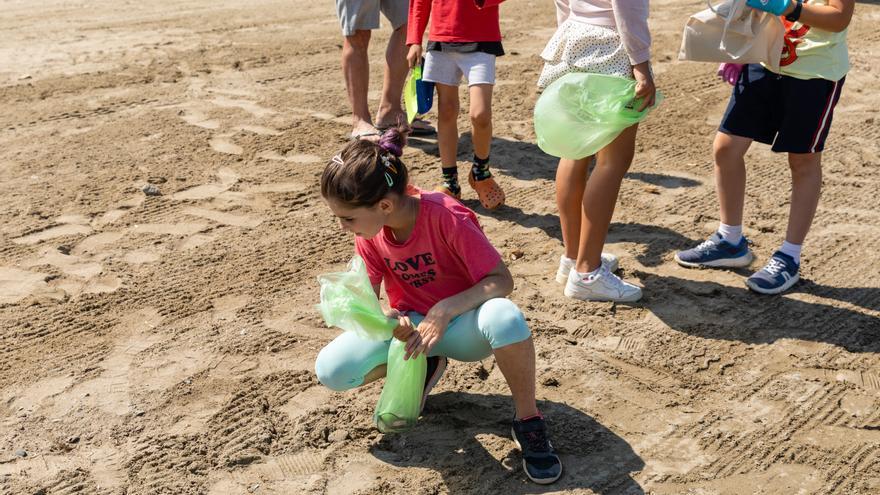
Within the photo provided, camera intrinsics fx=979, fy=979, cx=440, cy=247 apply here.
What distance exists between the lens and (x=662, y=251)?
16.0 feet

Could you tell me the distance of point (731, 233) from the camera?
4.65m

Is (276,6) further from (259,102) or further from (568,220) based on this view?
(568,220)

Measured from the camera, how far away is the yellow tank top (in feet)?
13.5

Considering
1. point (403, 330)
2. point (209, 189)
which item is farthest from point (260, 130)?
point (403, 330)

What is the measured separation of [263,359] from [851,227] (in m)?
3.09

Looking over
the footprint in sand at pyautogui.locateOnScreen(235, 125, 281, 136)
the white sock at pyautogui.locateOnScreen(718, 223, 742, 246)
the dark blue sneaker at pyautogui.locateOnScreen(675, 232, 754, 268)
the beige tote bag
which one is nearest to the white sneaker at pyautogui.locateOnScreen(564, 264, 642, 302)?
the dark blue sneaker at pyautogui.locateOnScreen(675, 232, 754, 268)

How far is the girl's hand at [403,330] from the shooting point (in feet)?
10.4

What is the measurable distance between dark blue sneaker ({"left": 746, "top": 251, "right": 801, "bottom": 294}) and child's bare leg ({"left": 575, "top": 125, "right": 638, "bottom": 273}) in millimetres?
759

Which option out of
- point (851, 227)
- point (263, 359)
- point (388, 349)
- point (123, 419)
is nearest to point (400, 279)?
point (388, 349)

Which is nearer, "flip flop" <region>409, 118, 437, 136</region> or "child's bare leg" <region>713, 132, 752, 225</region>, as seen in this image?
"child's bare leg" <region>713, 132, 752, 225</region>

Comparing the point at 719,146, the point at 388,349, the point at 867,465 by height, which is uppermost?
the point at 719,146

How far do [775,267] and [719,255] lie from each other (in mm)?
302

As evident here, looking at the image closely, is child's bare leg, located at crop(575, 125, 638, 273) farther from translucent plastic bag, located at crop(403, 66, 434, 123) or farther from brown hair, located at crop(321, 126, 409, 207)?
translucent plastic bag, located at crop(403, 66, 434, 123)

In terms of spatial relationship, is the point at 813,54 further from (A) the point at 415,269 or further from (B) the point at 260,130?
(B) the point at 260,130
